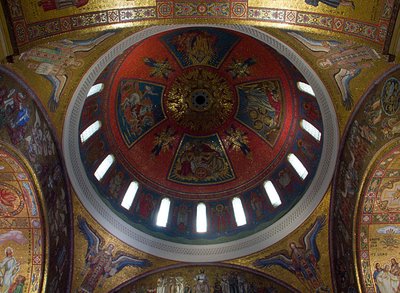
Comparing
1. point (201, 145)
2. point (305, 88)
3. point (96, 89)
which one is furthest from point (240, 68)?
point (96, 89)

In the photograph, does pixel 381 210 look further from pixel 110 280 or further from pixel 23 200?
pixel 23 200

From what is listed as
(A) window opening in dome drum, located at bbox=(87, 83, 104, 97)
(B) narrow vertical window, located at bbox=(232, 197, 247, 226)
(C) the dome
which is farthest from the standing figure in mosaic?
(B) narrow vertical window, located at bbox=(232, 197, 247, 226)

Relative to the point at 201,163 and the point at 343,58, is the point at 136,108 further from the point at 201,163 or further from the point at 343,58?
the point at 343,58

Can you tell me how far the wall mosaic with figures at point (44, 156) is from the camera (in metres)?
9.82

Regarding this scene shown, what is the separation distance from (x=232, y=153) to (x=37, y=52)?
9891 millimetres

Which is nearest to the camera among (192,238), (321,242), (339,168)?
(339,168)

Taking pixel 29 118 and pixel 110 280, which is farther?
pixel 110 280

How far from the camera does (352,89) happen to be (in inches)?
438

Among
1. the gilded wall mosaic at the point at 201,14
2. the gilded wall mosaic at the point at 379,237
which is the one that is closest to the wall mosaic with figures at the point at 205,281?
the gilded wall mosaic at the point at 379,237

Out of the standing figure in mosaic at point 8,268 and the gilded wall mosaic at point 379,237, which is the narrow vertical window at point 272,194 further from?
the standing figure in mosaic at point 8,268

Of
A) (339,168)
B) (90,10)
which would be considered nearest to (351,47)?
(339,168)

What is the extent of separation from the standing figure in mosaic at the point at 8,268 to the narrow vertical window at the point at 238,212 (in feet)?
26.0

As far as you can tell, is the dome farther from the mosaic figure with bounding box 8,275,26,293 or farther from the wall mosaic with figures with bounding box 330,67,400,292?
the mosaic figure with bounding box 8,275,26,293

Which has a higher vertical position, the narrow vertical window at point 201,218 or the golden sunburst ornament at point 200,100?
the golden sunburst ornament at point 200,100
